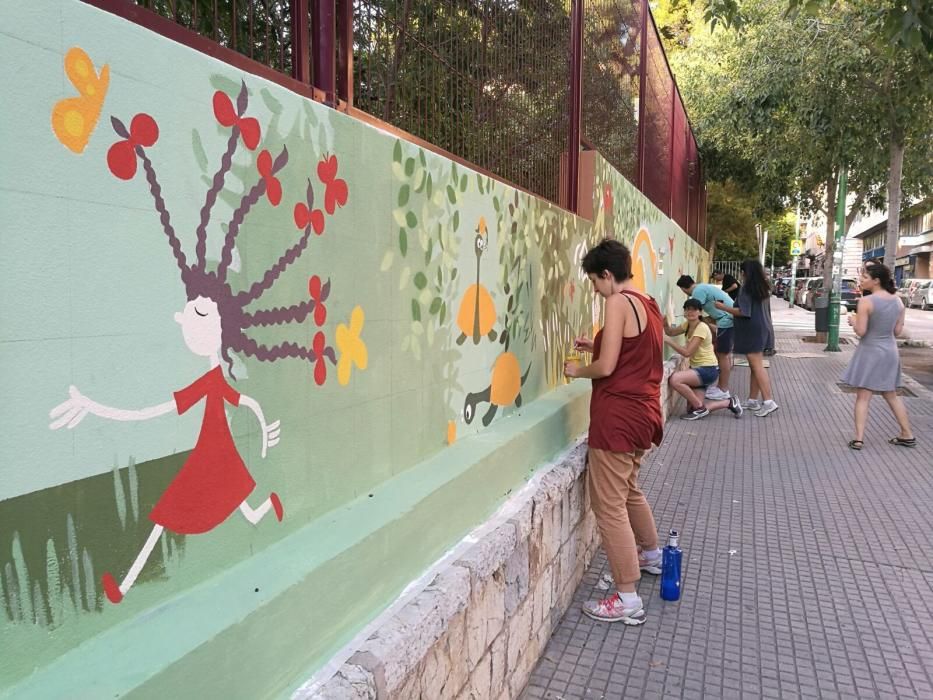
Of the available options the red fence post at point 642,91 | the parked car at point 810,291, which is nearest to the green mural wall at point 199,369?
the red fence post at point 642,91

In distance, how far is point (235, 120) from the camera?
5.95 ft

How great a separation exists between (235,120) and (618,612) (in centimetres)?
309

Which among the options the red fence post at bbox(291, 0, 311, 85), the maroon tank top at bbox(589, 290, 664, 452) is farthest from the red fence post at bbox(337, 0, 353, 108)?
the maroon tank top at bbox(589, 290, 664, 452)

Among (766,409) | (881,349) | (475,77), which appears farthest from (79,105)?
(766,409)

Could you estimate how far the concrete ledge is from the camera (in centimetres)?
199

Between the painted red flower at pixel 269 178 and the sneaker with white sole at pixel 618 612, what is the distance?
285 centimetres

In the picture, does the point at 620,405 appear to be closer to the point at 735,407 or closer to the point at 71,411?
the point at 71,411

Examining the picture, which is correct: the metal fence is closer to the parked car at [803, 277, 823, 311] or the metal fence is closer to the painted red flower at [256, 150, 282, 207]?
the painted red flower at [256, 150, 282, 207]

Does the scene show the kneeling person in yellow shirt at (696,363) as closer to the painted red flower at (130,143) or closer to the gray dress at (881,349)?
the gray dress at (881,349)

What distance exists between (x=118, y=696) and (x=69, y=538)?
12.1 inches

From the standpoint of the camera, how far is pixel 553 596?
3686mm

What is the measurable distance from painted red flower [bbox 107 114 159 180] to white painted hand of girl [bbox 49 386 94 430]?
45 centimetres

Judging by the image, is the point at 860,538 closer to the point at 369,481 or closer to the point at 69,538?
the point at 369,481

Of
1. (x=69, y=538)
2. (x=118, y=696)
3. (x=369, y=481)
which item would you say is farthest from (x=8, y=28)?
(x=369, y=481)
